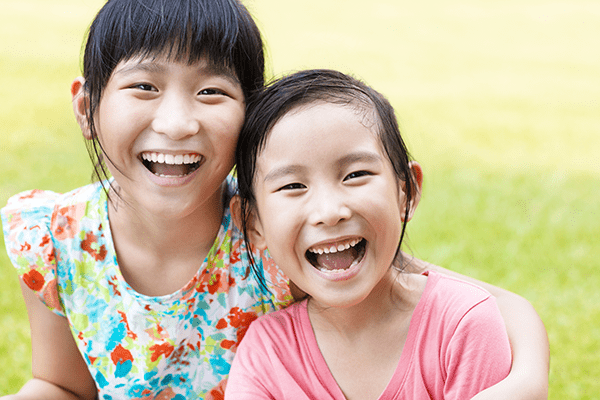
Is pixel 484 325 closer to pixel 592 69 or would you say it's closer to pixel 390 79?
pixel 390 79

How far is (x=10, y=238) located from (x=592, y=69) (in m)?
9.55

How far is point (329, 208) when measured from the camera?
1.84m

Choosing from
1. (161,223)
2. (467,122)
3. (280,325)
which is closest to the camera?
(280,325)

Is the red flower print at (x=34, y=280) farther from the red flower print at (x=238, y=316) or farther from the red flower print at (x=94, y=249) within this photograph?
the red flower print at (x=238, y=316)

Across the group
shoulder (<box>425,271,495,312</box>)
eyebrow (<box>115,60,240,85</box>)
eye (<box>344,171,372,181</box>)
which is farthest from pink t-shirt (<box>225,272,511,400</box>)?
eyebrow (<box>115,60,240,85</box>)

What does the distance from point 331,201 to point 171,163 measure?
0.56 metres

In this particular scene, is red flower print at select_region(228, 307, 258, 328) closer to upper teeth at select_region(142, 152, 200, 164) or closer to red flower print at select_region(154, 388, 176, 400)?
red flower print at select_region(154, 388, 176, 400)

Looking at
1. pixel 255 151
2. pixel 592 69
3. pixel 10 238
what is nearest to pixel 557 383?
pixel 255 151

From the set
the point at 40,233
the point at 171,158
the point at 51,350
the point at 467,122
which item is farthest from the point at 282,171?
the point at 467,122

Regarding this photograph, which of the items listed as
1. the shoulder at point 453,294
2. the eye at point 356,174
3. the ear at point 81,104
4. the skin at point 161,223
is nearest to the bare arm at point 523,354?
the skin at point 161,223

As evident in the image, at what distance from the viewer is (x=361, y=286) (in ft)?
6.28

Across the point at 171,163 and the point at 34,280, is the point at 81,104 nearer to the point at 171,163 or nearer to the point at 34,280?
the point at 171,163

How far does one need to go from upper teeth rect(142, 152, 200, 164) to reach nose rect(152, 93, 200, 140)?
0.07 meters

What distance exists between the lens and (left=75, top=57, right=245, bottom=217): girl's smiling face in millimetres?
2047
